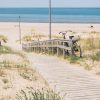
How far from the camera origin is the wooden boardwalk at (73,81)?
11281 mm

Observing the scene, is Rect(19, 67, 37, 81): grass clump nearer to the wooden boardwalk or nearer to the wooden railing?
the wooden boardwalk

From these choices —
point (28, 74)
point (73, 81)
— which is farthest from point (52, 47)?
point (73, 81)

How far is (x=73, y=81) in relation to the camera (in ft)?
43.0

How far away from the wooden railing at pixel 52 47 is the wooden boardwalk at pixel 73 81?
5037mm

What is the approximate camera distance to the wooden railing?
2193 cm

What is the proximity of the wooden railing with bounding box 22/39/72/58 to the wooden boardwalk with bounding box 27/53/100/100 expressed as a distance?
16.5 ft

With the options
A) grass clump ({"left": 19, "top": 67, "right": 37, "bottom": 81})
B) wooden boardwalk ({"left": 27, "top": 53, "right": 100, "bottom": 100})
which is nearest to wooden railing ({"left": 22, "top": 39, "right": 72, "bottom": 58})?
wooden boardwalk ({"left": 27, "top": 53, "right": 100, "bottom": 100})

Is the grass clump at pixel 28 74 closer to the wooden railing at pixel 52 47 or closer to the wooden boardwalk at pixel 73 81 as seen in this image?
the wooden boardwalk at pixel 73 81

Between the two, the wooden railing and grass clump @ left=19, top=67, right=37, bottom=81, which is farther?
the wooden railing

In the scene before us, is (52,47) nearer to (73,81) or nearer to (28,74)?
(28,74)

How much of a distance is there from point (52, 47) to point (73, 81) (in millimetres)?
11680

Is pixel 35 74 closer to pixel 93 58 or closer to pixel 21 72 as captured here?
pixel 21 72

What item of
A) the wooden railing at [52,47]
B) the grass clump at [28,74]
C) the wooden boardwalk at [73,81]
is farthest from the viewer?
the wooden railing at [52,47]

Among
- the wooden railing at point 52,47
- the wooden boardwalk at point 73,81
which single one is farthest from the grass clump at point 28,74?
→ the wooden railing at point 52,47
